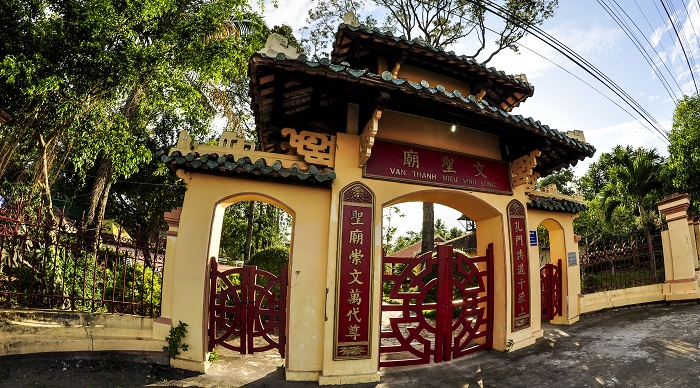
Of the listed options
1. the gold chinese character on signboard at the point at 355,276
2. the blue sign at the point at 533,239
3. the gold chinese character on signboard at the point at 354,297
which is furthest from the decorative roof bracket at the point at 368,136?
the blue sign at the point at 533,239

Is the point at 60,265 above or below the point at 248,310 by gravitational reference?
above

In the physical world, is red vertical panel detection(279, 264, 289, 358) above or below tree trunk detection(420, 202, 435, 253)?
below

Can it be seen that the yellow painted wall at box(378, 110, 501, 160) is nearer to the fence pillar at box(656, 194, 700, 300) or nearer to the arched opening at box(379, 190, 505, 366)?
the arched opening at box(379, 190, 505, 366)

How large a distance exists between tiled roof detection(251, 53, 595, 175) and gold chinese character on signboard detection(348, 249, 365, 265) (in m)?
2.37

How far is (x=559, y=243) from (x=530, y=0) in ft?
37.5

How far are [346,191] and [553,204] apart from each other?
5.19m

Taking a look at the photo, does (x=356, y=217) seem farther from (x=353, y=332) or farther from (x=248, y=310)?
(x=248, y=310)

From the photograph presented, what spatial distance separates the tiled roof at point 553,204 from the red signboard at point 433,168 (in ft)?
3.78

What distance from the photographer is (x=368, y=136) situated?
17.2ft

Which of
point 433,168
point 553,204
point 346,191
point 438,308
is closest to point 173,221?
point 346,191

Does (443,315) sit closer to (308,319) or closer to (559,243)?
(308,319)

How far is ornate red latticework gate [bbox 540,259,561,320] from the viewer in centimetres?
846

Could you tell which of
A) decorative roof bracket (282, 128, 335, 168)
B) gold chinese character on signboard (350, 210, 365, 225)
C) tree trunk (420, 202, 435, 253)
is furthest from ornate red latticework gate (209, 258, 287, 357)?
tree trunk (420, 202, 435, 253)

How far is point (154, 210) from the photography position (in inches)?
793
